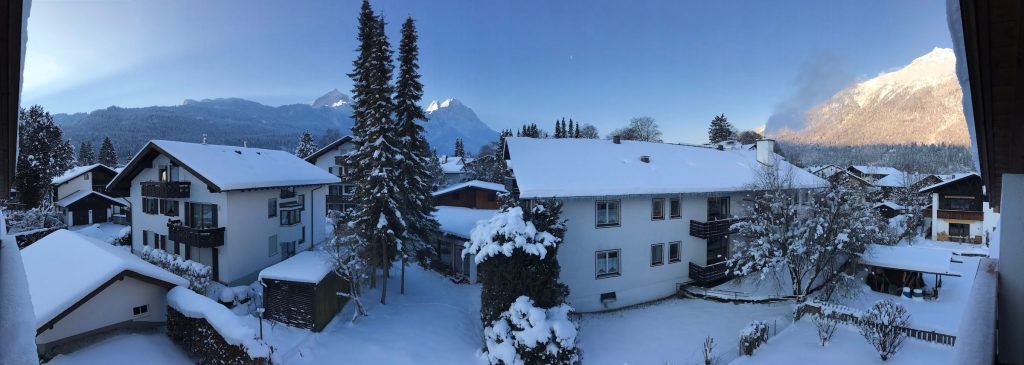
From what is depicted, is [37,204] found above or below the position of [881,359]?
above

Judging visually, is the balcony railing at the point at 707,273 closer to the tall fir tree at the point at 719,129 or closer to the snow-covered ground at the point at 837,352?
the snow-covered ground at the point at 837,352

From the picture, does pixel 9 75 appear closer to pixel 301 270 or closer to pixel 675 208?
pixel 301 270

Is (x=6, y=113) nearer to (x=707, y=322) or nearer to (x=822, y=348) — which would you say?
(x=822, y=348)

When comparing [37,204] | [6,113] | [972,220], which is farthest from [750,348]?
[37,204]

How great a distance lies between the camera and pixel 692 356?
13.8 metres

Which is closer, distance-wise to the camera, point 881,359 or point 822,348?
point 881,359

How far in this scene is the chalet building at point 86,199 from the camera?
39.7 meters

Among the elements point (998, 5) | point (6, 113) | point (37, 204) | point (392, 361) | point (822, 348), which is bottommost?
point (392, 361)

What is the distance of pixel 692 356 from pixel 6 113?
1558 centimetres

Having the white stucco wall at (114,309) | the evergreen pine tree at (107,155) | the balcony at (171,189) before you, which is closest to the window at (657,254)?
the white stucco wall at (114,309)

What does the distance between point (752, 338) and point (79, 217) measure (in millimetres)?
55122

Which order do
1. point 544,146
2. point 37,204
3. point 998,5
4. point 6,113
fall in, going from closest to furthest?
point 998,5 → point 6,113 → point 544,146 → point 37,204

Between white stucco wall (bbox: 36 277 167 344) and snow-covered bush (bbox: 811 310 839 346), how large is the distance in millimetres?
21374

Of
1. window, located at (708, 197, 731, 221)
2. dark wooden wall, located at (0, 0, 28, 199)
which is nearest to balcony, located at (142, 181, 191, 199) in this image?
dark wooden wall, located at (0, 0, 28, 199)
